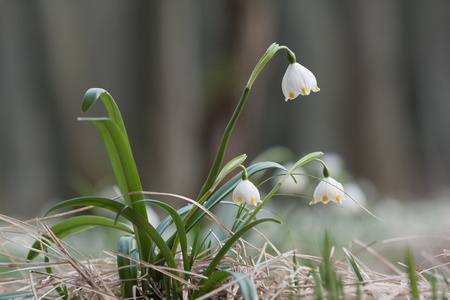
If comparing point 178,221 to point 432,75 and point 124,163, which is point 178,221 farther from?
point 432,75

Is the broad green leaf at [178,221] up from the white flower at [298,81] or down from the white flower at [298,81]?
down

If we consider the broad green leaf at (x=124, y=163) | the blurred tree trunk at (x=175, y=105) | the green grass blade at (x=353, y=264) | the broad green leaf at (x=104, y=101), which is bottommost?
the green grass blade at (x=353, y=264)

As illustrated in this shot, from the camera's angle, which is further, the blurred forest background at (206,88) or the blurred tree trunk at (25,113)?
the blurred tree trunk at (25,113)

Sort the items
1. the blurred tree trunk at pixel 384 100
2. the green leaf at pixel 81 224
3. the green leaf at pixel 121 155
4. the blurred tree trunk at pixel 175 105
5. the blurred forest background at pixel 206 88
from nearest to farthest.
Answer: the green leaf at pixel 121 155 < the green leaf at pixel 81 224 < the blurred forest background at pixel 206 88 < the blurred tree trunk at pixel 175 105 < the blurred tree trunk at pixel 384 100

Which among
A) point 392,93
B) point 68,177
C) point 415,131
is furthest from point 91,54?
point 415,131

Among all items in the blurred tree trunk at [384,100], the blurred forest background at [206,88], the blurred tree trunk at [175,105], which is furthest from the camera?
the blurred tree trunk at [384,100]

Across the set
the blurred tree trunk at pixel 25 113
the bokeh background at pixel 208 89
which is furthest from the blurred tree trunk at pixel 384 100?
the blurred tree trunk at pixel 25 113

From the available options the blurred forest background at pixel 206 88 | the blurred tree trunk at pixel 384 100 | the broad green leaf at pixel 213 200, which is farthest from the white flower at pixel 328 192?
the blurred tree trunk at pixel 384 100

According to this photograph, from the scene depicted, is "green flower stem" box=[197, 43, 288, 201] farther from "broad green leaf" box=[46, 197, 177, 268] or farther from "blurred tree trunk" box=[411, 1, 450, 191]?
"blurred tree trunk" box=[411, 1, 450, 191]

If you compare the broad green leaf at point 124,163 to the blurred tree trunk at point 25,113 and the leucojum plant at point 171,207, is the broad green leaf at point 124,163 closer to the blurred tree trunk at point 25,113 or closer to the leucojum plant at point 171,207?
the leucojum plant at point 171,207
